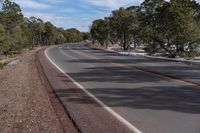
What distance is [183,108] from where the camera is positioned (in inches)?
451

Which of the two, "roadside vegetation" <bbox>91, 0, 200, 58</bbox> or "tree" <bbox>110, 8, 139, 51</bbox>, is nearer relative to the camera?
"roadside vegetation" <bbox>91, 0, 200, 58</bbox>

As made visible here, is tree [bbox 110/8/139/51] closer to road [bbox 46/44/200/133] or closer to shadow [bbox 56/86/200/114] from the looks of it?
road [bbox 46/44/200/133]

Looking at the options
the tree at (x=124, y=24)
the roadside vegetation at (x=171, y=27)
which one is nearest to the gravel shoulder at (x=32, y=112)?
the roadside vegetation at (x=171, y=27)

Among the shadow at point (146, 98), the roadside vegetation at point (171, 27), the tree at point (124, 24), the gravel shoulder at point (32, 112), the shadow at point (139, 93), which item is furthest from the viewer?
the tree at point (124, 24)

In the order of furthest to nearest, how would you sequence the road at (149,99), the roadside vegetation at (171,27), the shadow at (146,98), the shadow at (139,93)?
the roadside vegetation at (171,27) < the shadow at (139,93) < the shadow at (146,98) < the road at (149,99)

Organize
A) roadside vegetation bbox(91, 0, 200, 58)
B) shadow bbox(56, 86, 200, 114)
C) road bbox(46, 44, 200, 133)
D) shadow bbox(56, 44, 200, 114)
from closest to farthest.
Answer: road bbox(46, 44, 200, 133)
shadow bbox(56, 86, 200, 114)
shadow bbox(56, 44, 200, 114)
roadside vegetation bbox(91, 0, 200, 58)

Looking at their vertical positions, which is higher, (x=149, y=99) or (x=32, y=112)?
(x=149, y=99)

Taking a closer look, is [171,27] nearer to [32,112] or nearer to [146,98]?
[146,98]

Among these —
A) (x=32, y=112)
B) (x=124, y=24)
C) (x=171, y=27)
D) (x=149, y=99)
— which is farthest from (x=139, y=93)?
(x=124, y=24)

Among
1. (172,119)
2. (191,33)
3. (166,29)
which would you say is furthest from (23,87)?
(166,29)

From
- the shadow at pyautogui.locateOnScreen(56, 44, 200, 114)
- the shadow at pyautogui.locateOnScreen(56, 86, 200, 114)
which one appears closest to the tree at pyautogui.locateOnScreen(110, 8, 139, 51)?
the shadow at pyautogui.locateOnScreen(56, 44, 200, 114)

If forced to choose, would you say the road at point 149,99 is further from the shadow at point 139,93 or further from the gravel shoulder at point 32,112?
the gravel shoulder at point 32,112

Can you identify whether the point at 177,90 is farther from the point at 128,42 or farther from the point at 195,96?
the point at 128,42

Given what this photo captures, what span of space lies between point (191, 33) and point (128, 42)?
3456 centimetres
